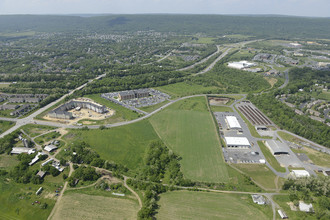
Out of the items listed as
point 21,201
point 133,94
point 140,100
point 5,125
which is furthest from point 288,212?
point 5,125

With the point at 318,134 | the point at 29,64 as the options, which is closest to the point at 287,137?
the point at 318,134

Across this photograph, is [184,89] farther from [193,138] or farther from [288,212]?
[288,212]

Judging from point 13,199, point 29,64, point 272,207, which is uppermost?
point 29,64

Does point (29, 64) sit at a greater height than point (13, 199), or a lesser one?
greater

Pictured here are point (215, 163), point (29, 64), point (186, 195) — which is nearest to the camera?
point (186, 195)

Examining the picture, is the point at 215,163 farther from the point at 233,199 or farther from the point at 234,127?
the point at 234,127

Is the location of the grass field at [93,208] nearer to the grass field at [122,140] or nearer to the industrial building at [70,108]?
the grass field at [122,140]
